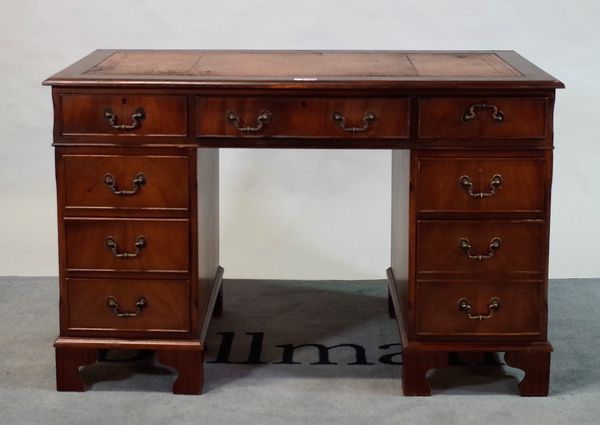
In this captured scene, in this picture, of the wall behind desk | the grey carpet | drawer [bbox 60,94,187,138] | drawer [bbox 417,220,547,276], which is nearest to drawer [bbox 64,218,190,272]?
drawer [bbox 60,94,187,138]

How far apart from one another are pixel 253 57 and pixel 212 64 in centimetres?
21

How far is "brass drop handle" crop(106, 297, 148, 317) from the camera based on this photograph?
381cm

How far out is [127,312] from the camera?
383cm

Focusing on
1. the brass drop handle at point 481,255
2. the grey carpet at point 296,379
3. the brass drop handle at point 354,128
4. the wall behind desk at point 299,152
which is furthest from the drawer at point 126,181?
the wall behind desk at point 299,152

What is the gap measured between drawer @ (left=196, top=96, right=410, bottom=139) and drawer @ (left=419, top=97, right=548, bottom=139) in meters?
0.07

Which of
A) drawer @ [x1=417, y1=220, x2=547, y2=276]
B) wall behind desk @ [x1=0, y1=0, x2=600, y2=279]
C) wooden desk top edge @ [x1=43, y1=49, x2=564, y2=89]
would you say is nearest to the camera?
wooden desk top edge @ [x1=43, y1=49, x2=564, y2=89]

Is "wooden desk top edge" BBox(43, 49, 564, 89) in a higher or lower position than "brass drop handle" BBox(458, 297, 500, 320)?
higher

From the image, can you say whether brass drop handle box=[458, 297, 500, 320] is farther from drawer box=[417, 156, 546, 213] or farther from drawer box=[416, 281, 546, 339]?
drawer box=[417, 156, 546, 213]

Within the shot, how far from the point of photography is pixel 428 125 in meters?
3.68

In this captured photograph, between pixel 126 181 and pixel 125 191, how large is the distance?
0.10 feet

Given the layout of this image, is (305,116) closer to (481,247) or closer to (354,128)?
(354,128)

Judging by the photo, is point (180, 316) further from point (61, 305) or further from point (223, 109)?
point (223, 109)

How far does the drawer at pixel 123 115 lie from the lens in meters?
3.70

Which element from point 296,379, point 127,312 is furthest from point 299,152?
point 127,312
